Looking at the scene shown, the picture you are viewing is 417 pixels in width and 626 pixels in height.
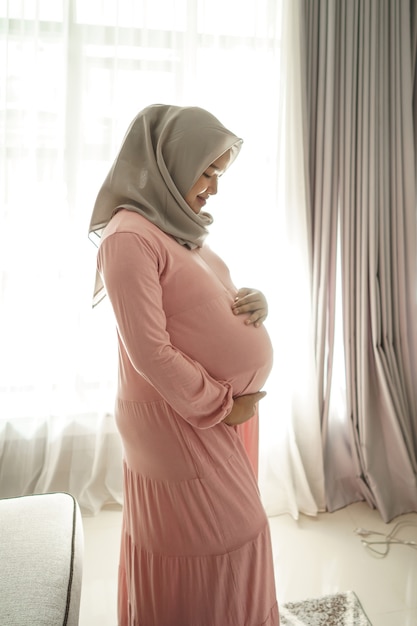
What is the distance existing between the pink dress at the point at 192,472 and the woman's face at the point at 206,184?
12 cm

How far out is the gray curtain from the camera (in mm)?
2016

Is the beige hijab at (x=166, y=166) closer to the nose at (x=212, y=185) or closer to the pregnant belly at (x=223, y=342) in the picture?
the nose at (x=212, y=185)

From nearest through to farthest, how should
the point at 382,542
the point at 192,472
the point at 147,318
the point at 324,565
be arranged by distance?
the point at 147,318, the point at 192,472, the point at 324,565, the point at 382,542

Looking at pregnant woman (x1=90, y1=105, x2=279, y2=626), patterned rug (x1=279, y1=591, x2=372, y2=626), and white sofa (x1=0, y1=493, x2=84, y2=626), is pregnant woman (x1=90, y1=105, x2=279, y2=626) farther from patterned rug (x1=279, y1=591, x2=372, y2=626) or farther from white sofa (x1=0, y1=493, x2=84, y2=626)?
patterned rug (x1=279, y1=591, x2=372, y2=626)

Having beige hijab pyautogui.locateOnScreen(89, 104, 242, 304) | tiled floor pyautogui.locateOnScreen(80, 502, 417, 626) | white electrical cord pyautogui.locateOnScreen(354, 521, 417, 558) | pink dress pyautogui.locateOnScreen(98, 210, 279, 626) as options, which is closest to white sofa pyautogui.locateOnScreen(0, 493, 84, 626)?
pink dress pyautogui.locateOnScreen(98, 210, 279, 626)

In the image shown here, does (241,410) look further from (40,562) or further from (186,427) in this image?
(40,562)

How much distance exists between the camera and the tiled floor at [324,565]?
1.62m

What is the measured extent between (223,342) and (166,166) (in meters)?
0.41

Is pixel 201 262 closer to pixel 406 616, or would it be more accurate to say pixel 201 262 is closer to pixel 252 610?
pixel 252 610

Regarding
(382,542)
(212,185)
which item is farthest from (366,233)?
(382,542)

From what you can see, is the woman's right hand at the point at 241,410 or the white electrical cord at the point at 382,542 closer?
the woman's right hand at the point at 241,410

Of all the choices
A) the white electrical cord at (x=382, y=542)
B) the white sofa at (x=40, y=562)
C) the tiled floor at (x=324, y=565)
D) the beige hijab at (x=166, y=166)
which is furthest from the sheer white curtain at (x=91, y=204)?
the beige hijab at (x=166, y=166)

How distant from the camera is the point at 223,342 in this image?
109 cm

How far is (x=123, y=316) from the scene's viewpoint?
949 mm
